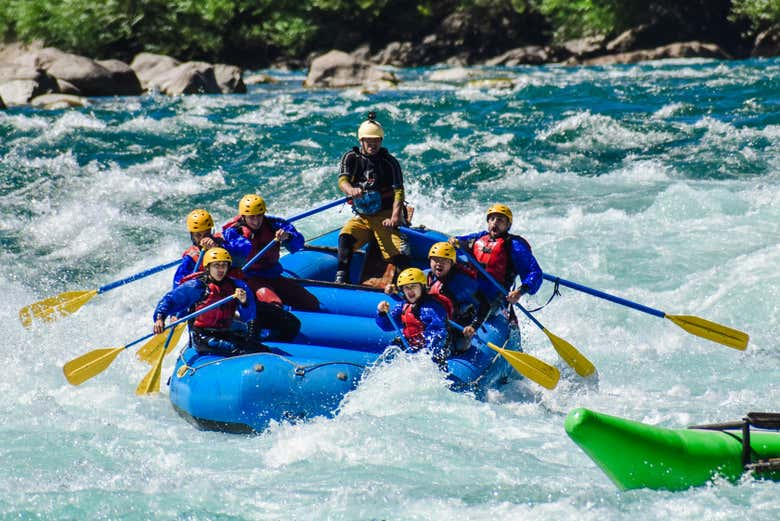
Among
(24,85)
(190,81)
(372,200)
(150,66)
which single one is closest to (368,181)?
(372,200)

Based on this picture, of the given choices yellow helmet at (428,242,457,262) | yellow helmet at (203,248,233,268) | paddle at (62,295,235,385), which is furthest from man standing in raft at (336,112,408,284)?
paddle at (62,295,235,385)

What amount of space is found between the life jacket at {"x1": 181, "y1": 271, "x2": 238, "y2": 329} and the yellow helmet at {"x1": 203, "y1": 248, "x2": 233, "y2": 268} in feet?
0.52

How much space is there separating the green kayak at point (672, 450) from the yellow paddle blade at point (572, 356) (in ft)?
7.01

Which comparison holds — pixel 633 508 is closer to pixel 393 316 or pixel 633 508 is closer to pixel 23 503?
pixel 393 316

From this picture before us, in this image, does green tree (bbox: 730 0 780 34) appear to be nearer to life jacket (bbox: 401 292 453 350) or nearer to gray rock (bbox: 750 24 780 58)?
gray rock (bbox: 750 24 780 58)

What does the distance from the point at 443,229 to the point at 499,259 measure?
4.58m

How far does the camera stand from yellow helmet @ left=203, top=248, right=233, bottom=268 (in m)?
7.28

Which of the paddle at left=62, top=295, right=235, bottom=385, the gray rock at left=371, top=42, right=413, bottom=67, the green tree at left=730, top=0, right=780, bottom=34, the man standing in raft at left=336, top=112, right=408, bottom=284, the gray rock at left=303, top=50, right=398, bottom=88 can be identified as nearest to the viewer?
the paddle at left=62, top=295, right=235, bottom=385

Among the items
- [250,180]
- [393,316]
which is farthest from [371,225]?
[250,180]

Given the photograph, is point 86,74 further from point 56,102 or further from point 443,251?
point 443,251

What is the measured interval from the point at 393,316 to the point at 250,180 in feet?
24.9

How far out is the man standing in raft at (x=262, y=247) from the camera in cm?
804

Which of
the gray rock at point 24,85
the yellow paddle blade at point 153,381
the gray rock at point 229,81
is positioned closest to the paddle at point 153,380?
the yellow paddle blade at point 153,381

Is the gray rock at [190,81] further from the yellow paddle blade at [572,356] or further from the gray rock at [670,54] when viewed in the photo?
the yellow paddle blade at [572,356]
